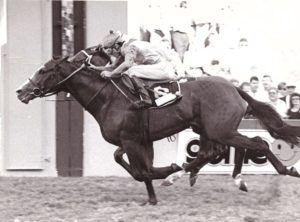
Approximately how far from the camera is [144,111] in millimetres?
9938

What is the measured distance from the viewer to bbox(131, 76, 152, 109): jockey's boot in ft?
32.0

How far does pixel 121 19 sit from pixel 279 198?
14.0 ft

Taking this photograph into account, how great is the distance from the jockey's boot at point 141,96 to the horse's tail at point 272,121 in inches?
55.1

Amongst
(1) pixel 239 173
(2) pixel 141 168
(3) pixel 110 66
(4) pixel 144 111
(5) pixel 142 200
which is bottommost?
(5) pixel 142 200

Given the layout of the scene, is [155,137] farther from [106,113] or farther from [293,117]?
[293,117]

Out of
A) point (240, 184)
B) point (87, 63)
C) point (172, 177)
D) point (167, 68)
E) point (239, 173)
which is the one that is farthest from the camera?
point (167, 68)

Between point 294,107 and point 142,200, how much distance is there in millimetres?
3848

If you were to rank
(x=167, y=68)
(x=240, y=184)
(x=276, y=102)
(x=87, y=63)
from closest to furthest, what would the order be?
1. (x=87, y=63)
2. (x=240, y=184)
3. (x=167, y=68)
4. (x=276, y=102)

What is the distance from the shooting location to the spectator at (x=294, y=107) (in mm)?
12523

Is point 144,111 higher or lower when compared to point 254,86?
lower

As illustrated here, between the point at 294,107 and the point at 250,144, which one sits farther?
the point at 294,107

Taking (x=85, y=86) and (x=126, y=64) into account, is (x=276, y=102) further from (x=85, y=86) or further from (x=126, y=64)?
(x=85, y=86)

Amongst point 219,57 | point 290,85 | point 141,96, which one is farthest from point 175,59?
point 141,96

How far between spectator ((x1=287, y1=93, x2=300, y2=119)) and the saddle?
128 inches
